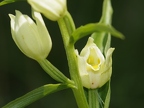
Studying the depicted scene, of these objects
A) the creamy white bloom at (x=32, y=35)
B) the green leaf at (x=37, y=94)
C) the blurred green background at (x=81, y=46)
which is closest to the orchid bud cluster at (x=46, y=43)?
the creamy white bloom at (x=32, y=35)

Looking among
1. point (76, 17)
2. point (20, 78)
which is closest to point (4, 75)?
point (20, 78)

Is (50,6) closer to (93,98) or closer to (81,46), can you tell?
(93,98)

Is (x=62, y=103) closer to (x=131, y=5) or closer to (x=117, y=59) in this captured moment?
(x=117, y=59)

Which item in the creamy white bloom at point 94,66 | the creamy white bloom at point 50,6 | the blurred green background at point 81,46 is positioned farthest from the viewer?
the blurred green background at point 81,46

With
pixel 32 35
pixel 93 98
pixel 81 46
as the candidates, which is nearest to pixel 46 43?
pixel 32 35

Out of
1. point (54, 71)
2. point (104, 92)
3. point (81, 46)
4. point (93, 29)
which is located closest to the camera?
point (93, 29)

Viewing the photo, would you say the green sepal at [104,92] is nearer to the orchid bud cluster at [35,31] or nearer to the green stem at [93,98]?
the green stem at [93,98]
